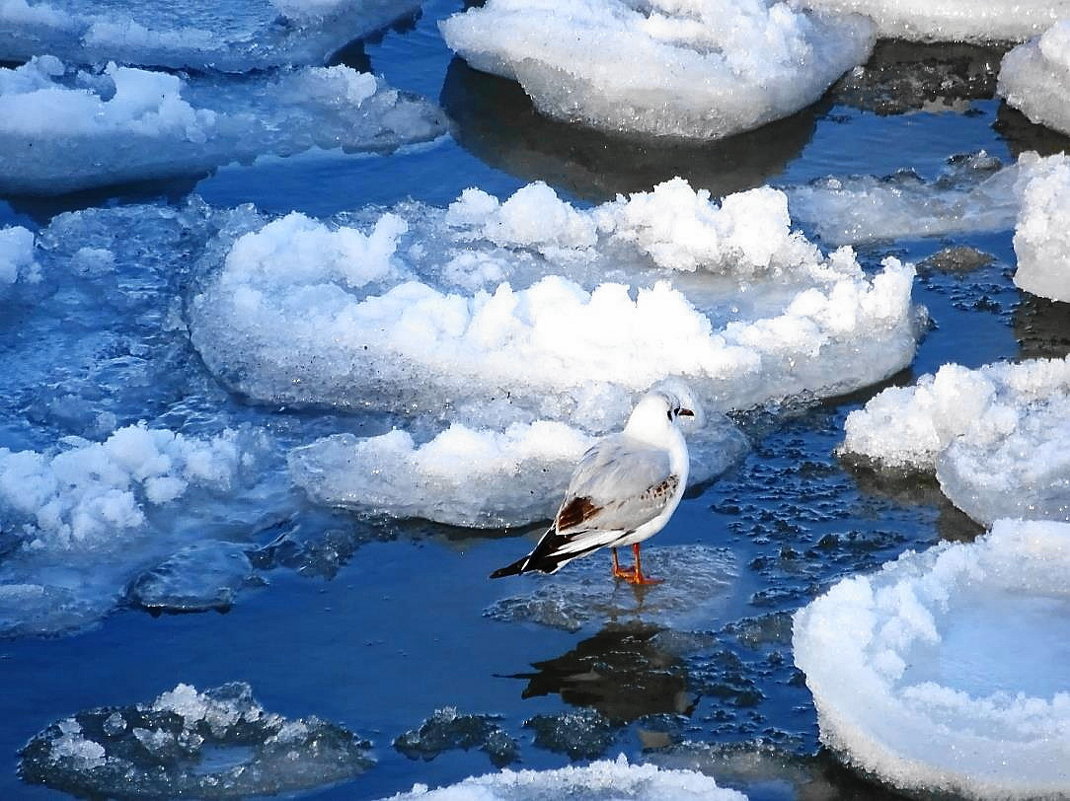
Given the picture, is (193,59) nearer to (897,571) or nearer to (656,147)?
(656,147)

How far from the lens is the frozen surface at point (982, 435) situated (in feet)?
17.3

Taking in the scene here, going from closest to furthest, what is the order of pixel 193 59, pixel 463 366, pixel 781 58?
pixel 463 366, pixel 781 58, pixel 193 59

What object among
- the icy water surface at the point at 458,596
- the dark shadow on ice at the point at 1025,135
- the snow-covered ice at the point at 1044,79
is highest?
the snow-covered ice at the point at 1044,79

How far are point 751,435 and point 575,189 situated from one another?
235cm

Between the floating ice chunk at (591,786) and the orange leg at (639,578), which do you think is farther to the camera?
the orange leg at (639,578)

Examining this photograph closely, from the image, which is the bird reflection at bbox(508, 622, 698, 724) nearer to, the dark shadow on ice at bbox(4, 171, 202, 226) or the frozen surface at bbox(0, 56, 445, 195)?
the dark shadow on ice at bbox(4, 171, 202, 226)

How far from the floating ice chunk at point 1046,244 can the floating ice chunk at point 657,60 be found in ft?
5.79

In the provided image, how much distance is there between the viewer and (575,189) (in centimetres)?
777

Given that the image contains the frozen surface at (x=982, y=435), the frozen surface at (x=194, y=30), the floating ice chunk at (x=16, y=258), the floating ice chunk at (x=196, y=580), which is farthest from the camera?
the frozen surface at (x=194, y=30)

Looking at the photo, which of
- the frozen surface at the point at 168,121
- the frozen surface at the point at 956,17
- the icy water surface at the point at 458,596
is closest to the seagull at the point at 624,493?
the icy water surface at the point at 458,596

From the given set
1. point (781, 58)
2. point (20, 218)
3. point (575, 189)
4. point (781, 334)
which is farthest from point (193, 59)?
point (781, 334)

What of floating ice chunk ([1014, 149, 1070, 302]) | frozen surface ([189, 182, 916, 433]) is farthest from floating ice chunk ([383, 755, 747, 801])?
floating ice chunk ([1014, 149, 1070, 302])

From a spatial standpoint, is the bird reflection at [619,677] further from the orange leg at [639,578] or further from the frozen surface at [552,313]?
the frozen surface at [552,313]

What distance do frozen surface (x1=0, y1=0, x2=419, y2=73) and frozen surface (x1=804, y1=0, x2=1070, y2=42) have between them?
2692mm
